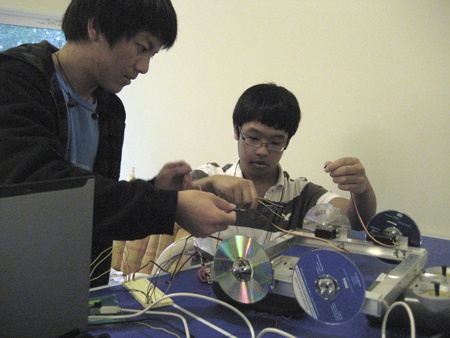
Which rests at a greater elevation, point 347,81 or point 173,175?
point 347,81

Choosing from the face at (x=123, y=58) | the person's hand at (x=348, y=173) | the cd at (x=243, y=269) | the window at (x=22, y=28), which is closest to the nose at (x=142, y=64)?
the face at (x=123, y=58)

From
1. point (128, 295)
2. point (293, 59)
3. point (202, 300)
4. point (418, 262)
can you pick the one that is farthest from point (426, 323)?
point (293, 59)

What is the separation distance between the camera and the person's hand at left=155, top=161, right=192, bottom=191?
100 cm

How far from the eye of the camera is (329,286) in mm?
627

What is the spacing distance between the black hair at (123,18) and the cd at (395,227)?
0.66 meters

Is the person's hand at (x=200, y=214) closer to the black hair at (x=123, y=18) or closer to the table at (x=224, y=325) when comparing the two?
the table at (x=224, y=325)

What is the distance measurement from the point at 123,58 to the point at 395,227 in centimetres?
73

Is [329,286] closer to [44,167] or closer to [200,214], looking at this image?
[200,214]

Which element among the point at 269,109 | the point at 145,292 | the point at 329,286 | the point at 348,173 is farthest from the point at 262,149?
the point at 329,286

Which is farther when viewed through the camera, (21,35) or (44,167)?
(21,35)

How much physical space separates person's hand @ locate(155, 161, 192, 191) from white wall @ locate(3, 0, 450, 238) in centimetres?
55

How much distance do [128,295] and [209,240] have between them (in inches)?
18.1

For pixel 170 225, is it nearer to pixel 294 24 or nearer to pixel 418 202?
pixel 418 202

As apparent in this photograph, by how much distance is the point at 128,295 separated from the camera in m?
0.87
